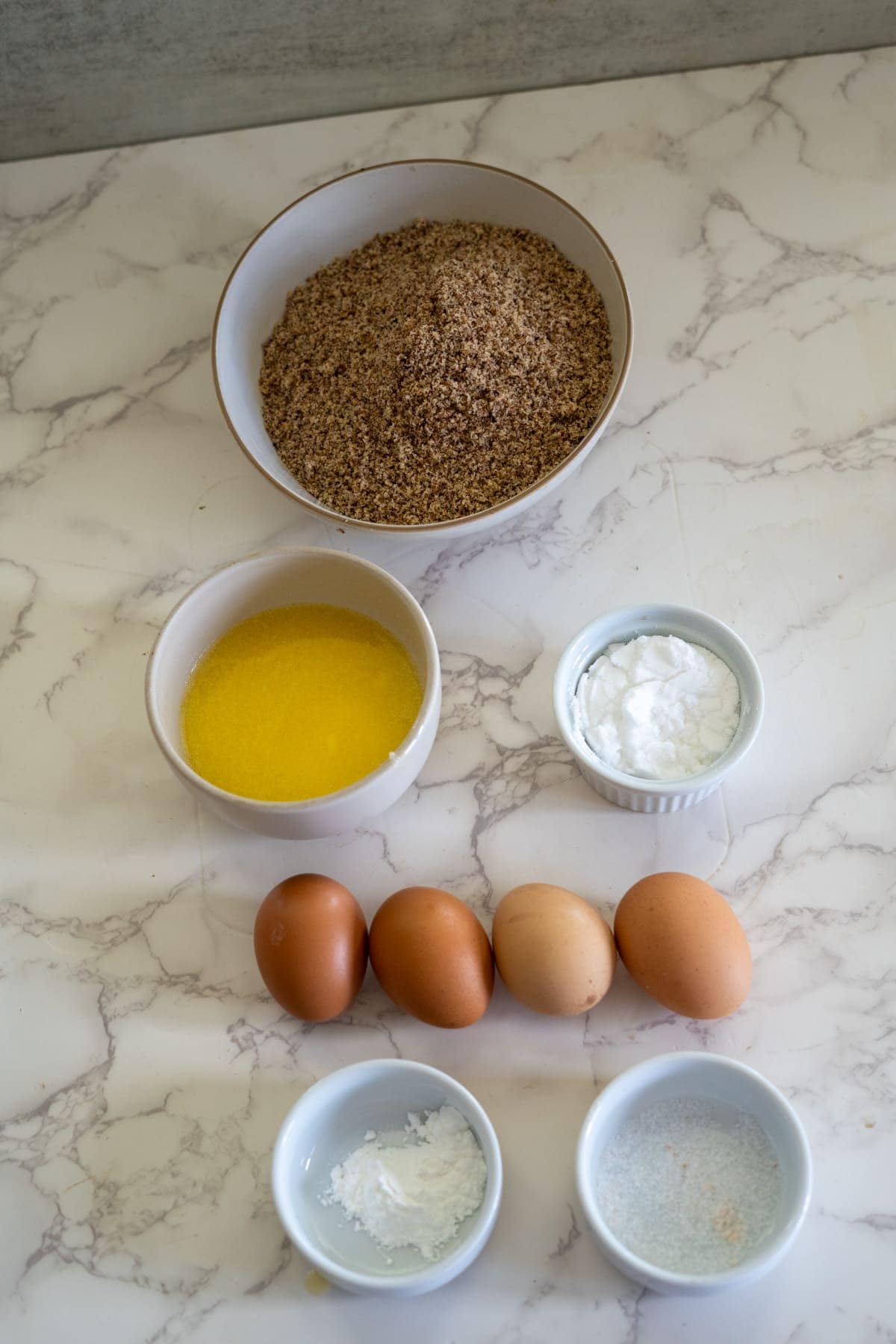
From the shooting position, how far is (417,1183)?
101 centimetres

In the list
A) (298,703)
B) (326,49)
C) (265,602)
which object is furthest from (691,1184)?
(326,49)

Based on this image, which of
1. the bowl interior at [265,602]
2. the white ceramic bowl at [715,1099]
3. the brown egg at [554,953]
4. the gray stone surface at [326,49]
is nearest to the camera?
the white ceramic bowl at [715,1099]

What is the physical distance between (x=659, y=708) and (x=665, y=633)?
0.29ft

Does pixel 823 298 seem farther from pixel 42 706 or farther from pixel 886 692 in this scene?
pixel 42 706

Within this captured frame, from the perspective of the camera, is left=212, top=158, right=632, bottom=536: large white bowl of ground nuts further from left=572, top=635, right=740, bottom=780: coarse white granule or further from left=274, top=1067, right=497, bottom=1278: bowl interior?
left=274, top=1067, right=497, bottom=1278: bowl interior

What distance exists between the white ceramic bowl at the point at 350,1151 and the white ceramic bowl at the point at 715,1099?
0.08 meters

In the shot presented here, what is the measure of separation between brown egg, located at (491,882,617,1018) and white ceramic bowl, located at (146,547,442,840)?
17cm

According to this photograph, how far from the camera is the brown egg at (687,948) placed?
102 cm

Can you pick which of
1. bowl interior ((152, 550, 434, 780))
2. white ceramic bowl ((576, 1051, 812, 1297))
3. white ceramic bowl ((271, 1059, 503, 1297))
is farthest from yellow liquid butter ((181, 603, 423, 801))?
white ceramic bowl ((576, 1051, 812, 1297))

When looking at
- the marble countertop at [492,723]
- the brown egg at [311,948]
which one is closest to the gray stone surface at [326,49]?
the marble countertop at [492,723]

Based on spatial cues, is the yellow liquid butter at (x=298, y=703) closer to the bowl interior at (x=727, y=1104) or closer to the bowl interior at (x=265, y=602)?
the bowl interior at (x=265, y=602)

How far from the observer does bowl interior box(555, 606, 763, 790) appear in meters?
1.10

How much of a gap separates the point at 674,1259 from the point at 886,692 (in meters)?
0.58

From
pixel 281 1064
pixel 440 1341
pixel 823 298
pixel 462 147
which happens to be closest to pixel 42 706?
pixel 281 1064
